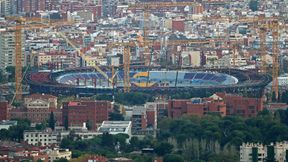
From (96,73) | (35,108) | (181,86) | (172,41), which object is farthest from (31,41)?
(35,108)

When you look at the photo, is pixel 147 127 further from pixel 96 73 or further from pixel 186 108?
pixel 96 73

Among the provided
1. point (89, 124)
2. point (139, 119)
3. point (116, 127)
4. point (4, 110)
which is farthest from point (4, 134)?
point (139, 119)

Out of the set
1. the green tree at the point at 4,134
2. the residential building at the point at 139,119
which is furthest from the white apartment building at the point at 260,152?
the residential building at the point at 139,119

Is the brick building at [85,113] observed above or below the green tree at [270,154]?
below

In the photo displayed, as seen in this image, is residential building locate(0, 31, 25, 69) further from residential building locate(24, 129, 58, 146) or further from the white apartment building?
the white apartment building

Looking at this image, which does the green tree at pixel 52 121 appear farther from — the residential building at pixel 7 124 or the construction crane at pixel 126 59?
the construction crane at pixel 126 59

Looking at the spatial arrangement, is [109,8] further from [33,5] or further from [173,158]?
[173,158]
